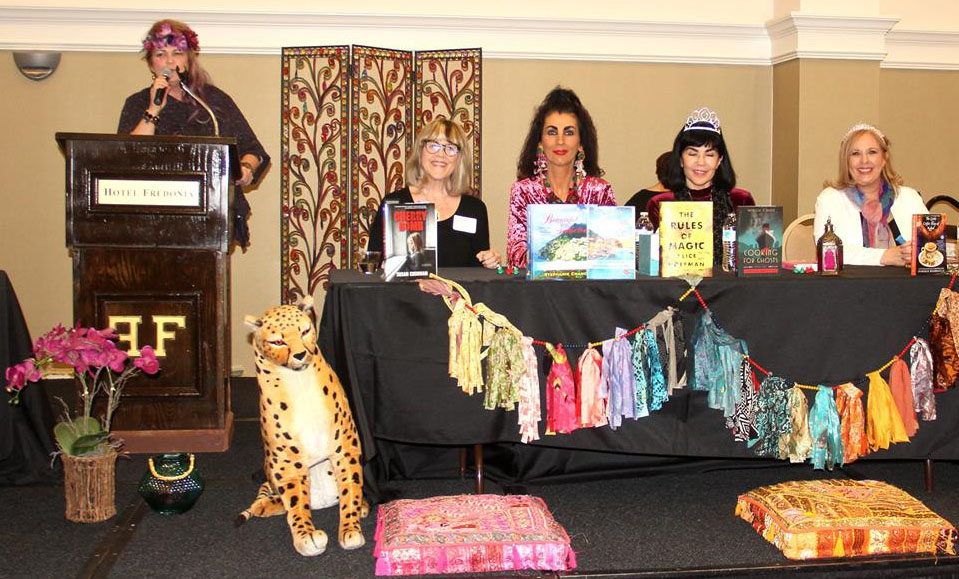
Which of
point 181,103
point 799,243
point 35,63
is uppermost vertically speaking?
point 35,63

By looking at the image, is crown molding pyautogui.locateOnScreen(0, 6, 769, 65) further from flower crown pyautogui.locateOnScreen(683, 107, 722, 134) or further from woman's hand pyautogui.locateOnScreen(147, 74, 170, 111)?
flower crown pyautogui.locateOnScreen(683, 107, 722, 134)

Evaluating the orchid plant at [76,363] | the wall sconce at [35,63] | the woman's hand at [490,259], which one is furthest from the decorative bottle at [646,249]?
the wall sconce at [35,63]

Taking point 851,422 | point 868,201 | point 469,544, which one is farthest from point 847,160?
point 469,544

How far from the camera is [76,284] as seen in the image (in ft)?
12.0

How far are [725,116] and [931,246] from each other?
2722mm

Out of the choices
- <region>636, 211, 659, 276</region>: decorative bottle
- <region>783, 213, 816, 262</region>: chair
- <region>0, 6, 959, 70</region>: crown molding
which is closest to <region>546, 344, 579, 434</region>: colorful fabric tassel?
<region>636, 211, 659, 276</region>: decorative bottle

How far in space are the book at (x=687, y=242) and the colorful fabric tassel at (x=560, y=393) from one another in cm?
47

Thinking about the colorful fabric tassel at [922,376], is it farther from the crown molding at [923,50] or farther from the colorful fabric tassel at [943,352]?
the crown molding at [923,50]

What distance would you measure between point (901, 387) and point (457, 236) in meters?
1.73

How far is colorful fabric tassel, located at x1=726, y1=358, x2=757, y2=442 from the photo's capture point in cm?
306

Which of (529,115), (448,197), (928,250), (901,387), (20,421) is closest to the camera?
(901,387)

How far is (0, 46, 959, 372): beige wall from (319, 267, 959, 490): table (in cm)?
256

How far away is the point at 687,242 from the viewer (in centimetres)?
315

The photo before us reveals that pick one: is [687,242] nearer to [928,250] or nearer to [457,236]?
[928,250]
